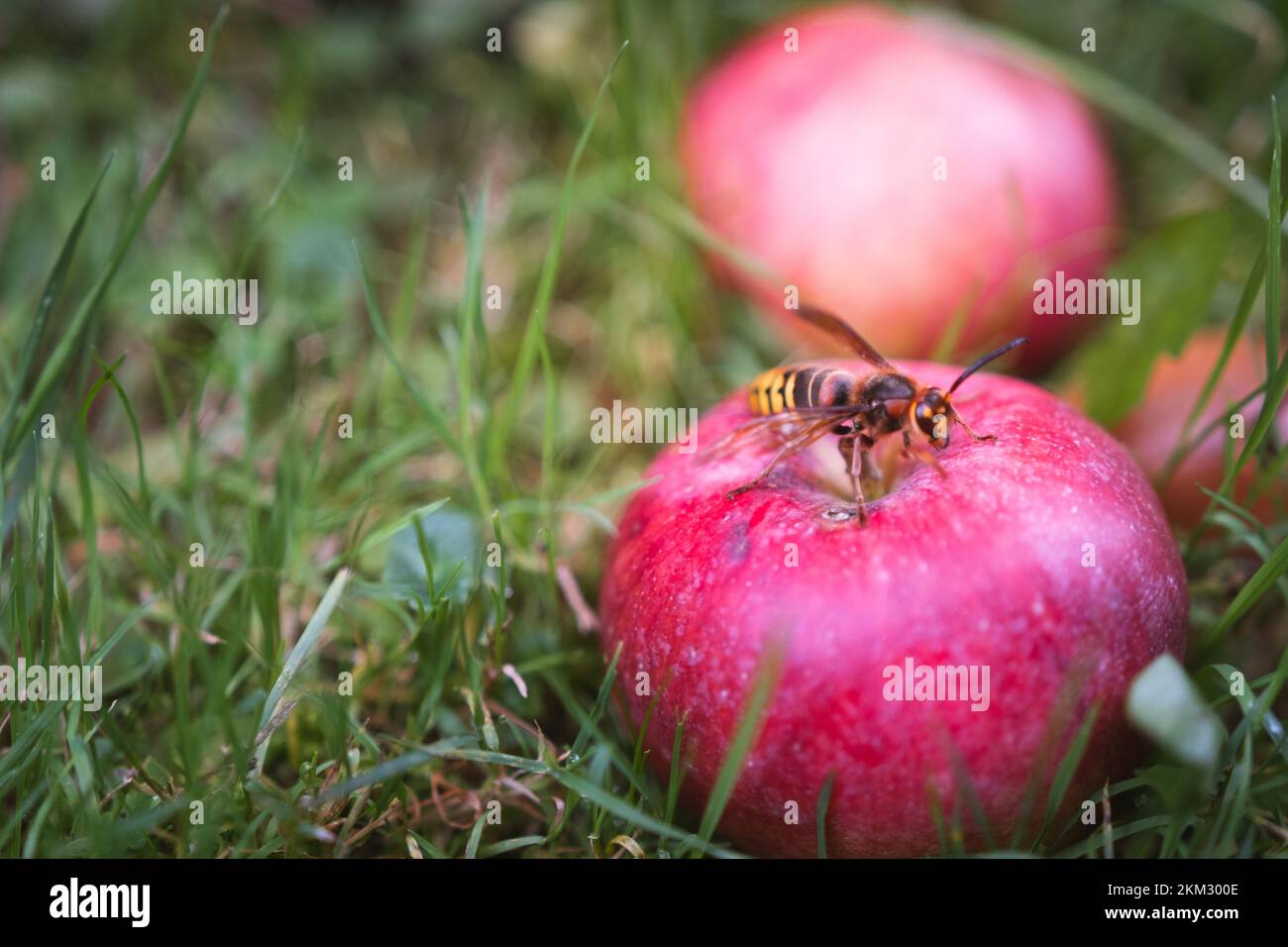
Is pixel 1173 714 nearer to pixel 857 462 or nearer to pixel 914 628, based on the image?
pixel 914 628

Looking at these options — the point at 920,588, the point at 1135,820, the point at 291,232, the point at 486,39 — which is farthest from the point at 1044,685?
the point at 486,39

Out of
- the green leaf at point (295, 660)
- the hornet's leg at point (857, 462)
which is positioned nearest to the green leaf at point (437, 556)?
the green leaf at point (295, 660)

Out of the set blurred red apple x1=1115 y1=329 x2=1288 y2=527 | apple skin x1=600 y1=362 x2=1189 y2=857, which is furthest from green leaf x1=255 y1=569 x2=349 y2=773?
blurred red apple x1=1115 y1=329 x2=1288 y2=527

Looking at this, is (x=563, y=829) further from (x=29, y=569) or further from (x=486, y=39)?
(x=486, y=39)

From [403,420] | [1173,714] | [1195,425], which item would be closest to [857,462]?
[1173,714]

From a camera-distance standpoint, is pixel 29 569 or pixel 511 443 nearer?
pixel 29 569

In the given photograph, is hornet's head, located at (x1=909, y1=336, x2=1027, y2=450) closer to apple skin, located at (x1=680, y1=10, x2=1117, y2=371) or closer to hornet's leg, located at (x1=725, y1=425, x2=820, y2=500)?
hornet's leg, located at (x1=725, y1=425, x2=820, y2=500)
